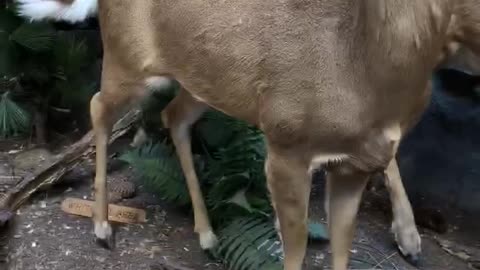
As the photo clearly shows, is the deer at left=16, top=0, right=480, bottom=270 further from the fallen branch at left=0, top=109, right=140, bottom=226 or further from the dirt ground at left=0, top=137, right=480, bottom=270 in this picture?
the fallen branch at left=0, top=109, right=140, bottom=226

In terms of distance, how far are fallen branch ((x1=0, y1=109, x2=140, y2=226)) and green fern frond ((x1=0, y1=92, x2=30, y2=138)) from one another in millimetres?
701

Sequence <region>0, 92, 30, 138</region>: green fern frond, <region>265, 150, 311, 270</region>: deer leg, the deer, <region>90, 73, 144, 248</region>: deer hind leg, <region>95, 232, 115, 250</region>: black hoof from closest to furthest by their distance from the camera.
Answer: the deer, <region>265, 150, 311, 270</region>: deer leg, <region>90, 73, 144, 248</region>: deer hind leg, <region>95, 232, 115, 250</region>: black hoof, <region>0, 92, 30, 138</region>: green fern frond

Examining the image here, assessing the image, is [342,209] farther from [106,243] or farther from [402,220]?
[106,243]

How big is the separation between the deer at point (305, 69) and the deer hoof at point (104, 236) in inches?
30.0

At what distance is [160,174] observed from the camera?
487cm

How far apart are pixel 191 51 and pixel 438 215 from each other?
1790 millimetres

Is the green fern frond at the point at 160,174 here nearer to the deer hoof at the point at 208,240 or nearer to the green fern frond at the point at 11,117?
the deer hoof at the point at 208,240

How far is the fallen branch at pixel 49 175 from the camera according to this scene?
486 centimetres

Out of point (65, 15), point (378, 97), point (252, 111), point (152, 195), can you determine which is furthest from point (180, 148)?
point (378, 97)

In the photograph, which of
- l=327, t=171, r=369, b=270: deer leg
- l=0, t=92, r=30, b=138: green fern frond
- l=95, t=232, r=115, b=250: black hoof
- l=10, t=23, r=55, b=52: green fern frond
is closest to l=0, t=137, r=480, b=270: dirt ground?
l=95, t=232, r=115, b=250: black hoof

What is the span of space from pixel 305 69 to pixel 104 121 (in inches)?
61.5

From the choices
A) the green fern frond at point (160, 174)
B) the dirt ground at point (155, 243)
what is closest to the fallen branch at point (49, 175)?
the dirt ground at point (155, 243)

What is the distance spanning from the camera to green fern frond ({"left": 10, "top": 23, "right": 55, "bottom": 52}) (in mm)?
5457

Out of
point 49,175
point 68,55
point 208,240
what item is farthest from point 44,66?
point 208,240
